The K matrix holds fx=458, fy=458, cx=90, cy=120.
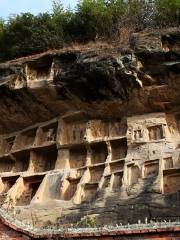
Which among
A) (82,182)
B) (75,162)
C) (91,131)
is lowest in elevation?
(82,182)

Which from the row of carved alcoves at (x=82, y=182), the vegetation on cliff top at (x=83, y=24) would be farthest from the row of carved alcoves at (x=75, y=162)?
the vegetation on cliff top at (x=83, y=24)

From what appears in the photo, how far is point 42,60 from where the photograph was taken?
19531mm

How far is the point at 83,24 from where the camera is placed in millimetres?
22906

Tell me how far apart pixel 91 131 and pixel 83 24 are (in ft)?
22.5

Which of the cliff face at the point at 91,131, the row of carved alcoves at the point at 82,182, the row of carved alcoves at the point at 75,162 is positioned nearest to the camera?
the cliff face at the point at 91,131

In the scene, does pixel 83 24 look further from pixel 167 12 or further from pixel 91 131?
pixel 91 131

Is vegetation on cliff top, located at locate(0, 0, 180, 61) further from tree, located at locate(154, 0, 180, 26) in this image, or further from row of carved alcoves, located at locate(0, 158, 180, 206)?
row of carved alcoves, located at locate(0, 158, 180, 206)

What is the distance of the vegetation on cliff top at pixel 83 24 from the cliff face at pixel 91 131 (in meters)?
3.05

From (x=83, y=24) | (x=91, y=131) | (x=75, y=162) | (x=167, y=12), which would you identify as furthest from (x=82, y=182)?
(x=167, y=12)

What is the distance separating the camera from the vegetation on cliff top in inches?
879

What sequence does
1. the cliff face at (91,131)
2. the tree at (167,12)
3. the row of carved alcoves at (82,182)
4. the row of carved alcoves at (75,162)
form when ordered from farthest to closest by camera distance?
the tree at (167,12) → the row of carved alcoves at (75,162) → the row of carved alcoves at (82,182) → the cliff face at (91,131)

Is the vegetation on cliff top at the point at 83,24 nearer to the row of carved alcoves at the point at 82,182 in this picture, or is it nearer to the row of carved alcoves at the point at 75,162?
the row of carved alcoves at the point at 75,162

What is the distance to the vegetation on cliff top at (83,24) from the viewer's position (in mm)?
22328

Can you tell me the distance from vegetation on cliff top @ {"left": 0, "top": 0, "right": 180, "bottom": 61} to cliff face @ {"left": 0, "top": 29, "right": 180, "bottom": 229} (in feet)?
→ 10.00
